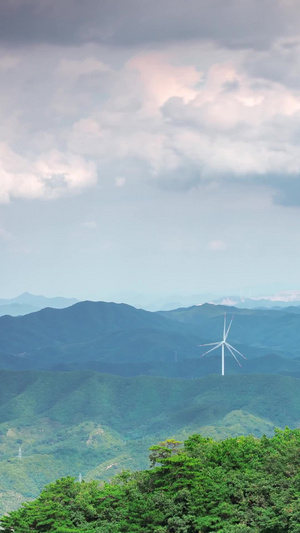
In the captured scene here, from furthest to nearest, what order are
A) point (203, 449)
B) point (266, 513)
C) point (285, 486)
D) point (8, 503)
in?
1. point (8, 503)
2. point (203, 449)
3. point (285, 486)
4. point (266, 513)

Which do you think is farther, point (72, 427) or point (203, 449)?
point (72, 427)

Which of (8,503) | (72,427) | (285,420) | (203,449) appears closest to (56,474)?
(8,503)

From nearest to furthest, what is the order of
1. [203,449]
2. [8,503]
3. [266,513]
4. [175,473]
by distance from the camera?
[266,513], [175,473], [203,449], [8,503]

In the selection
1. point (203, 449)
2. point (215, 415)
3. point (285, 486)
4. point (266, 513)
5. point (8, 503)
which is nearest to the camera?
point (266, 513)

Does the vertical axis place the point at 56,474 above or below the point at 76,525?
below

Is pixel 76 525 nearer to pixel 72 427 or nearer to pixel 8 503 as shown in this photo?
pixel 8 503

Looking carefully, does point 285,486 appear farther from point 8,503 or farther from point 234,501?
point 8,503

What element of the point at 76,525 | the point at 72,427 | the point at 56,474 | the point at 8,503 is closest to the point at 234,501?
the point at 76,525
